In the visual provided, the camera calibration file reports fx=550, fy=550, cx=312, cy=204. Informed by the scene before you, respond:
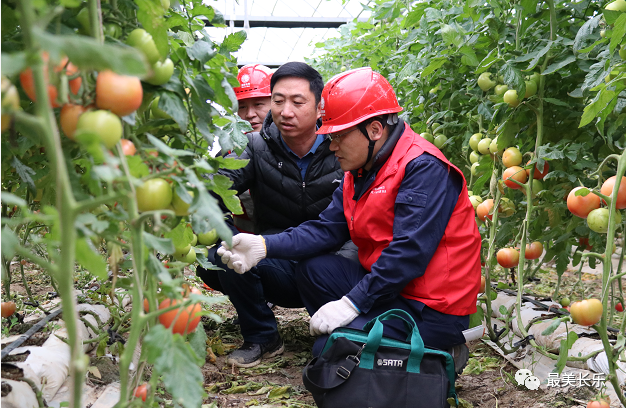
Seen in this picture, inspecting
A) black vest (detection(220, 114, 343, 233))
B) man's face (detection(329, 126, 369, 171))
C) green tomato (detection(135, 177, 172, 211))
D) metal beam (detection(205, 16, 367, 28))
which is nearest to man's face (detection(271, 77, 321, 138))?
black vest (detection(220, 114, 343, 233))

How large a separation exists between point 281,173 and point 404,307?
987mm

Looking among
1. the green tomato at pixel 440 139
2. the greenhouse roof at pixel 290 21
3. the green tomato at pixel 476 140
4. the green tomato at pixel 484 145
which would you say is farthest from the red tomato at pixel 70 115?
the greenhouse roof at pixel 290 21

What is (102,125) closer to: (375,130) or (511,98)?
(375,130)

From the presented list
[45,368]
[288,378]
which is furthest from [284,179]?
[45,368]

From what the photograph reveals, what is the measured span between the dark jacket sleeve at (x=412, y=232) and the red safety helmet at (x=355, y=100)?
0.25m

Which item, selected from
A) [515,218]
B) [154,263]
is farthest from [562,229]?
[154,263]

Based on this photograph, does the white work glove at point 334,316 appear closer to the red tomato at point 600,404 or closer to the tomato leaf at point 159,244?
the red tomato at point 600,404

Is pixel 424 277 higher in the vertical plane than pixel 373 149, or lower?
lower

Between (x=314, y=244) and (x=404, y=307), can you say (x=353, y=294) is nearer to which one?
(x=404, y=307)

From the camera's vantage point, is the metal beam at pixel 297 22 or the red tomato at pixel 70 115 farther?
the metal beam at pixel 297 22

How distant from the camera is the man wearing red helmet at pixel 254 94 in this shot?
10.3 ft

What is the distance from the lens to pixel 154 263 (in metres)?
0.84

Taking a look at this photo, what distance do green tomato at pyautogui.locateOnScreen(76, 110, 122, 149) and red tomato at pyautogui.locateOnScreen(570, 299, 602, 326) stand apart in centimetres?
142

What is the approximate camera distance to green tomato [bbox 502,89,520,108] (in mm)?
2069
